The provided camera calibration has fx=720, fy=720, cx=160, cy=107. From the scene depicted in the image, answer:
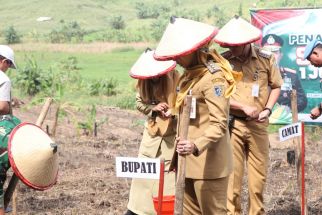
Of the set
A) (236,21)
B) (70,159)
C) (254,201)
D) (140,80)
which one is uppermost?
(236,21)

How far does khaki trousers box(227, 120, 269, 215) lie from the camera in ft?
19.9

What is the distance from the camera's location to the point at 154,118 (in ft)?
19.2

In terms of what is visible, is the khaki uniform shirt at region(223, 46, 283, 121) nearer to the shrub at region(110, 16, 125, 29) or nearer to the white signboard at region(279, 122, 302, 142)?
the white signboard at region(279, 122, 302, 142)

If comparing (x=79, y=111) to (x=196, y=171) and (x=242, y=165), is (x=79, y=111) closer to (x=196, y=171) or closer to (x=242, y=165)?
(x=242, y=165)

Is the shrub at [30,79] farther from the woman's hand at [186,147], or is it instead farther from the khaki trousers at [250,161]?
the woman's hand at [186,147]

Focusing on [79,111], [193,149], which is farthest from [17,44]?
[193,149]

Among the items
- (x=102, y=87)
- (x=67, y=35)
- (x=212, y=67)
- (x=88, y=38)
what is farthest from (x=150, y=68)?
(x=88, y=38)

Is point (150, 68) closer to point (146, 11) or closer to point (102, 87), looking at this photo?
point (102, 87)

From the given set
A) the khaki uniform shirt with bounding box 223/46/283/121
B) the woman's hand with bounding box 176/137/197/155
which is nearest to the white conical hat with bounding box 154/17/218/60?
the woman's hand with bounding box 176/137/197/155

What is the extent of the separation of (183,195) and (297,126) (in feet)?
5.68

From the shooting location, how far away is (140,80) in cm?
595

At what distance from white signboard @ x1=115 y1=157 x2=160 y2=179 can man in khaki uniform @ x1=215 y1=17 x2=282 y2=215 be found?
5.39 feet

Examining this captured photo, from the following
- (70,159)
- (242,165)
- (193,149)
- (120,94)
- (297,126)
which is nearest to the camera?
(193,149)

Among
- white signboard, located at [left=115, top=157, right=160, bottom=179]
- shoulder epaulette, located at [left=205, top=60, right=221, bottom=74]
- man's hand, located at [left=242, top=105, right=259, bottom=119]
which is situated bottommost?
man's hand, located at [left=242, top=105, right=259, bottom=119]
